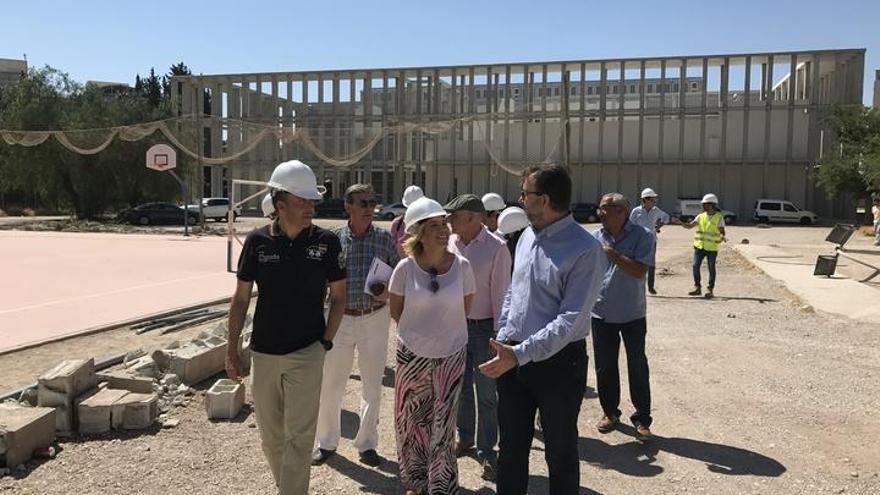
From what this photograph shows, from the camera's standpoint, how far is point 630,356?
5383 mm

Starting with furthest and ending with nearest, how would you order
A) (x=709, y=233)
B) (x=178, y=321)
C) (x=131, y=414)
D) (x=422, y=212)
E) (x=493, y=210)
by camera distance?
(x=709, y=233)
(x=178, y=321)
(x=493, y=210)
(x=131, y=414)
(x=422, y=212)

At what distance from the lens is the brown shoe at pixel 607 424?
5.51 metres

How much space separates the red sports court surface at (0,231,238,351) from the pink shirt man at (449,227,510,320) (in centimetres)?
629

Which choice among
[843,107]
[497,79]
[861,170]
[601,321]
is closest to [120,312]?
[601,321]

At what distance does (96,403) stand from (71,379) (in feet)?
0.81

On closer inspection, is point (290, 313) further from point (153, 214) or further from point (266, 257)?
point (153, 214)

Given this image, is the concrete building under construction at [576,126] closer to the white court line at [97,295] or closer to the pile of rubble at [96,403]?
the white court line at [97,295]

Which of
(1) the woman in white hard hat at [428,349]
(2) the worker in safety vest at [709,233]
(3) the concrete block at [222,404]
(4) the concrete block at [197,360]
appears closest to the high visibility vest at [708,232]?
(2) the worker in safety vest at [709,233]

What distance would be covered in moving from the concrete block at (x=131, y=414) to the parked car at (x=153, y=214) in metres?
38.1

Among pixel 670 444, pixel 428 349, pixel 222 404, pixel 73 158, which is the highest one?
pixel 73 158

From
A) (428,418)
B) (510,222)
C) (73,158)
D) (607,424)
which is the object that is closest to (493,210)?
(510,222)

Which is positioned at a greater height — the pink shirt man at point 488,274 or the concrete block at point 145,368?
the pink shirt man at point 488,274

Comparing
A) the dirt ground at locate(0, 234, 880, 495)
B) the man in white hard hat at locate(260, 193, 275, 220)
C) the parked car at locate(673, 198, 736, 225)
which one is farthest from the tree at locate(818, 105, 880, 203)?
the man in white hard hat at locate(260, 193, 275, 220)

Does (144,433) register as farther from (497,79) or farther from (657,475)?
(497,79)
